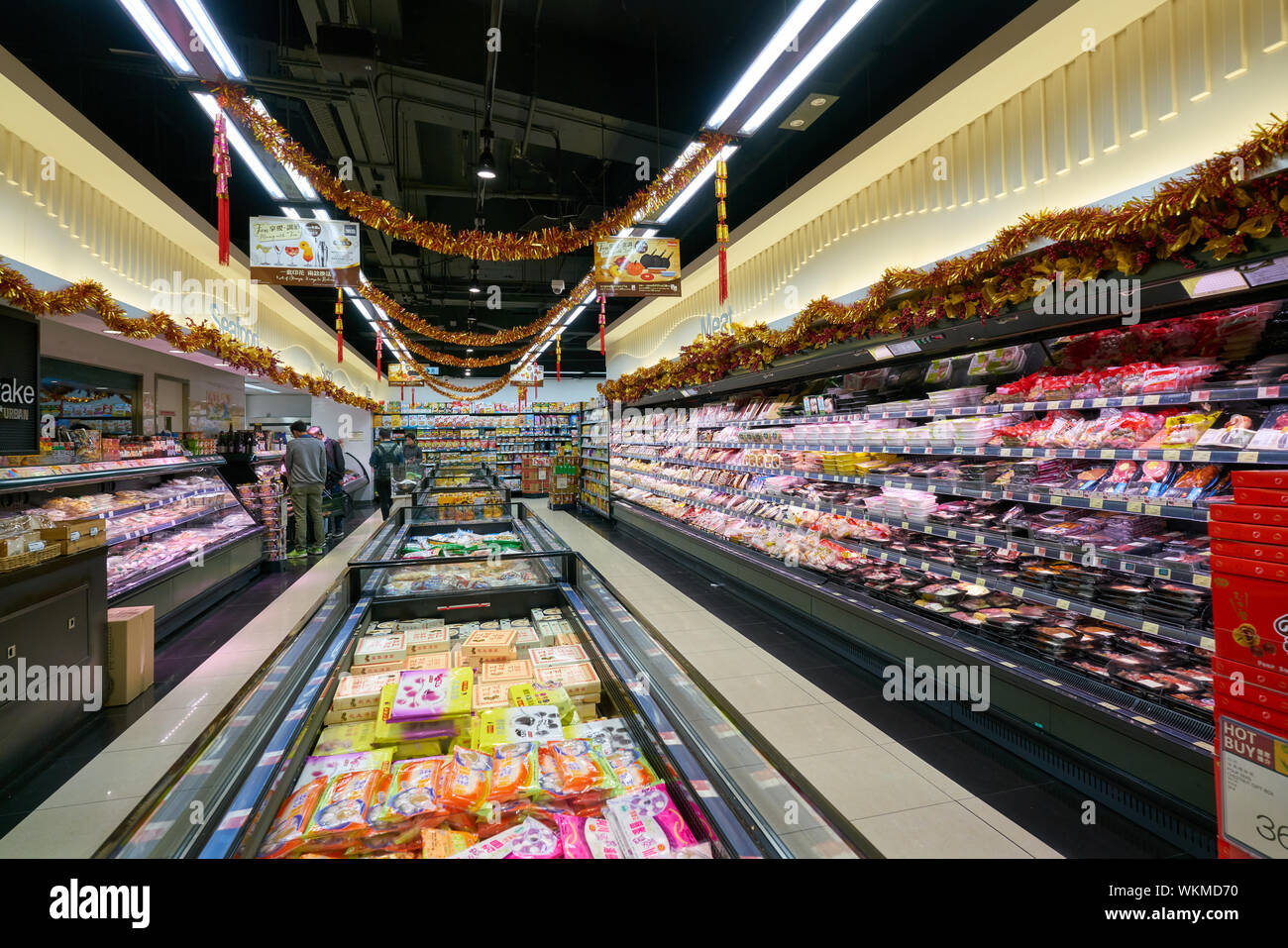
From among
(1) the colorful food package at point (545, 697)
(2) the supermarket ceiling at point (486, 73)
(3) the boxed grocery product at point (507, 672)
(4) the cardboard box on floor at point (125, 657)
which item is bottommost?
(4) the cardboard box on floor at point (125, 657)

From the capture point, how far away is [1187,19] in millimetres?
2920

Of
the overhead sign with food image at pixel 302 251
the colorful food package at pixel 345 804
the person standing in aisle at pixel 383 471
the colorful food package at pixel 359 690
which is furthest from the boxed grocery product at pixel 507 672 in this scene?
the person standing in aisle at pixel 383 471

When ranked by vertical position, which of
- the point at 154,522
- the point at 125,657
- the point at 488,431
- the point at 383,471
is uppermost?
the point at 488,431

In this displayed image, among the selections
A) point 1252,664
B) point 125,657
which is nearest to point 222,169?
point 125,657

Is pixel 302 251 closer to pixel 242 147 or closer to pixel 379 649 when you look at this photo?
pixel 242 147

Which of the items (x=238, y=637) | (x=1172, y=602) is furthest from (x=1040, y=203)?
(x=238, y=637)

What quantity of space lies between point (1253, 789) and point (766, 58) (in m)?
3.96

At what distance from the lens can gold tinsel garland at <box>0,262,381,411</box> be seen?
14.5ft

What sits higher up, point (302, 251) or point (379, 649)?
point (302, 251)

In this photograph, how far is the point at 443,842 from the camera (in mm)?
1454

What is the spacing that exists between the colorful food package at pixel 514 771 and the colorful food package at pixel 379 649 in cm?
89

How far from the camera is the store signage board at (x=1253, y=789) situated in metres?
1.67

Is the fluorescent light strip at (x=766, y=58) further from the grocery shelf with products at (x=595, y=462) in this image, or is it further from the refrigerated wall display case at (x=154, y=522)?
the grocery shelf with products at (x=595, y=462)

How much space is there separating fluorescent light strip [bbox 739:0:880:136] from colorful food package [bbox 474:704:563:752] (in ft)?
11.9
